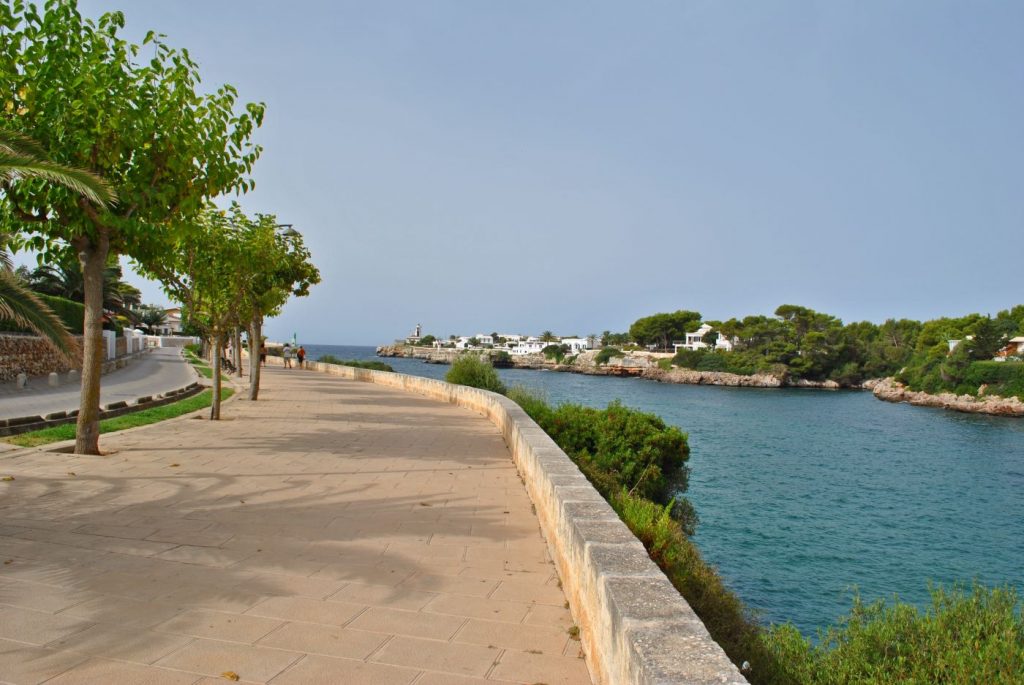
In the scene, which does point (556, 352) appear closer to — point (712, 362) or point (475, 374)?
point (712, 362)

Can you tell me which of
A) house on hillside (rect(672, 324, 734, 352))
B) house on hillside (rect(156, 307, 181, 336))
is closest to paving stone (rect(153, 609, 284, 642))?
house on hillside (rect(156, 307, 181, 336))

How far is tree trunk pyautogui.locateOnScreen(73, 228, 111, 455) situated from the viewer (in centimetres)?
893

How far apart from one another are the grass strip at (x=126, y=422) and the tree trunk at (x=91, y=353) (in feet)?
4.10

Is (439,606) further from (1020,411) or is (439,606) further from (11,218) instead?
(1020,411)

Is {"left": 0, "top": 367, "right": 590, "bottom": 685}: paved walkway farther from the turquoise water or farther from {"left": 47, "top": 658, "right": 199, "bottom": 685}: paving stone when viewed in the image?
the turquoise water

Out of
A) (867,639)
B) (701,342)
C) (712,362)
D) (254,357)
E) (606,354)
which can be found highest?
(701,342)

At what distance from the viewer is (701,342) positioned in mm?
115188

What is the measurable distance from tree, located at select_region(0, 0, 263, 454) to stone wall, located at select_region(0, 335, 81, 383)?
40.8ft

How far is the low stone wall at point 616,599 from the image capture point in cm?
229

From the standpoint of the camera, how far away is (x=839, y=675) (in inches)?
194

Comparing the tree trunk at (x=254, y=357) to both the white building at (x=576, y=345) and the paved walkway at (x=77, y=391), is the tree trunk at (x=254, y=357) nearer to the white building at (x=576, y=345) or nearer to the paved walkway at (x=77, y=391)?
the paved walkway at (x=77, y=391)

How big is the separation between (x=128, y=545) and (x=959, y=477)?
Answer: 86.6 feet

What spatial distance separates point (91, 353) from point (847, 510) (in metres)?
16.4

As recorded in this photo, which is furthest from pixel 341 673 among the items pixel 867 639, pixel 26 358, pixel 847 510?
pixel 26 358
